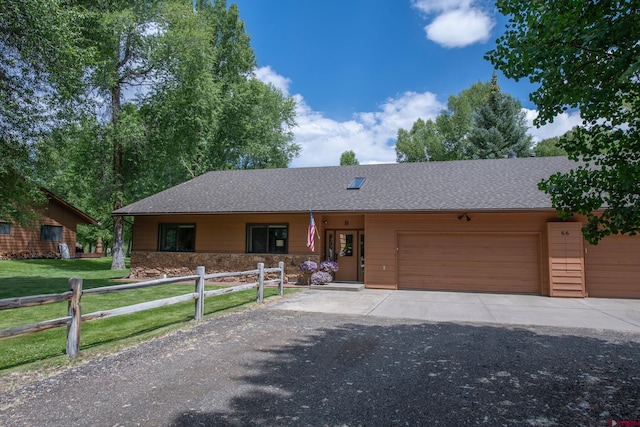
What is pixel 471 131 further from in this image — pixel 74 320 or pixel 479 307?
Answer: pixel 74 320

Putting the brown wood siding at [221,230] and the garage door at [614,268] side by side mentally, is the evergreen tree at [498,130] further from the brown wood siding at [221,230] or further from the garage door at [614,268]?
the brown wood siding at [221,230]

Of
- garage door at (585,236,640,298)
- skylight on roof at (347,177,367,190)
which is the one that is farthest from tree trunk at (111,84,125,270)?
garage door at (585,236,640,298)

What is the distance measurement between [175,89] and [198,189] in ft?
22.5

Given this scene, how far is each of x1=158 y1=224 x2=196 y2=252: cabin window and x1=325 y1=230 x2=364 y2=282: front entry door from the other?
5.58m

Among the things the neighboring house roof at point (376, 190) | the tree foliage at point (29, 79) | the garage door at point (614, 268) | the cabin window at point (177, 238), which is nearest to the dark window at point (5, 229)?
the neighboring house roof at point (376, 190)

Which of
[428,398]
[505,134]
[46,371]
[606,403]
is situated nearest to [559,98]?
[606,403]

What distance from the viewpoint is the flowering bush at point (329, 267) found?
1370 cm

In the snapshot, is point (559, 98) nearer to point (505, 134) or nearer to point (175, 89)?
point (175, 89)

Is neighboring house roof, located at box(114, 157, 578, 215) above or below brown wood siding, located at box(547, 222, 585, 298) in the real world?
above

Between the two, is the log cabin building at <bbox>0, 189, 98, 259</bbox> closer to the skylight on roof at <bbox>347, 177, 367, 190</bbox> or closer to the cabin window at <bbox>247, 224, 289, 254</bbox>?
the cabin window at <bbox>247, 224, 289, 254</bbox>

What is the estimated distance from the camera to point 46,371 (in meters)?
4.40

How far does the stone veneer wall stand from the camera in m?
14.2

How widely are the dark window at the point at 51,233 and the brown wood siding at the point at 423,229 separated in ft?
78.4

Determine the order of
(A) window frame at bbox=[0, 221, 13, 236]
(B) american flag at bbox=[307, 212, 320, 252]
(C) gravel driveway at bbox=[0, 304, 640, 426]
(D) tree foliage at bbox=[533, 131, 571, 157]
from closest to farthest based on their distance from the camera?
(C) gravel driveway at bbox=[0, 304, 640, 426]
(B) american flag at bbox=[307, 212, 320, 252]
(A) window frame at bbox=[0, 221, 13, 236]
(D) tree foliage at bbox=[533, 131, 571, 157]
